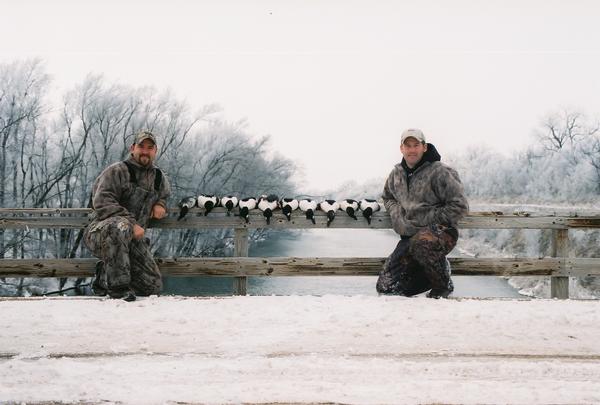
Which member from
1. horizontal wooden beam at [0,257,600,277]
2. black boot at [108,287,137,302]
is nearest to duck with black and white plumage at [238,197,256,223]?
horizontal wooden beam at [0,257,600,277]

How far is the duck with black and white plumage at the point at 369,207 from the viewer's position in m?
5.42

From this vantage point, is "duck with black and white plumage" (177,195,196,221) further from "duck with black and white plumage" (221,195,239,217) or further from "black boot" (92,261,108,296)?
"black boot" (92,261,108,296)

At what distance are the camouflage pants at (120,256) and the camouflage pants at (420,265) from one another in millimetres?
2182

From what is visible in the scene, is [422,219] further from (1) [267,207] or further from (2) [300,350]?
(2) [300,350]

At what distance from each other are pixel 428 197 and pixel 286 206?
1391mm

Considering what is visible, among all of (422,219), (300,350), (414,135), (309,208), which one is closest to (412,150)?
(414,135)

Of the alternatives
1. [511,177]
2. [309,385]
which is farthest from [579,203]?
[309,385]

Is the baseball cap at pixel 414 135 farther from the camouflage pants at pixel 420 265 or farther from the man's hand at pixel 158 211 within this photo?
the man's hand at pixel 158 211

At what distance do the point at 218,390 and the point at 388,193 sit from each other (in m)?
3.11

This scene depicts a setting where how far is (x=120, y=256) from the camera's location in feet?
15.9

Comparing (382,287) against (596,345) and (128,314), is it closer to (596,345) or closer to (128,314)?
(596,345)

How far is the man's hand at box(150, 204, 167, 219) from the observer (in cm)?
524

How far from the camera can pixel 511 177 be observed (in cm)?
6156

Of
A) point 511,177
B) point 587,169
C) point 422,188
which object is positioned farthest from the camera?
point 511,177
